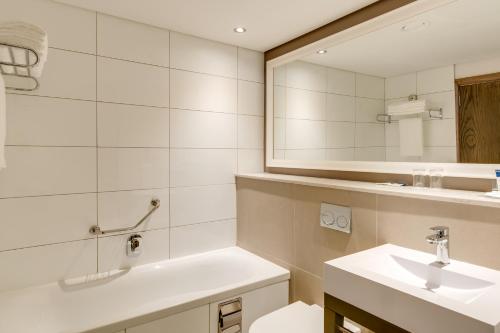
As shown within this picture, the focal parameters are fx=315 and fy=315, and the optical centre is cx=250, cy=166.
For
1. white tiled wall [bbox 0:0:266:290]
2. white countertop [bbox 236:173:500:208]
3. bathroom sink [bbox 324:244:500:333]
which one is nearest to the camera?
bathroom sink [bbox 324:244:500:333]

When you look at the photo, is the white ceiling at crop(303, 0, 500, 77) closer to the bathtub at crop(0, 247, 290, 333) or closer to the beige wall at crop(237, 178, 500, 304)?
the beige wall at crop(237, 178, 500, 304)

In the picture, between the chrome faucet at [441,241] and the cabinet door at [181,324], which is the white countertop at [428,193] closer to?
the chrome faucet at [441,241]

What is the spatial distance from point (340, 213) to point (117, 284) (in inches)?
56.0

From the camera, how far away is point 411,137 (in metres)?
1.70

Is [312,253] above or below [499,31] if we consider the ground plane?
below

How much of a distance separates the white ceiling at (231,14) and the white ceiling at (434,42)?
0.24 meters

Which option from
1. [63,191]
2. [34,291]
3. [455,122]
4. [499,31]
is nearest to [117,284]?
[34,291]

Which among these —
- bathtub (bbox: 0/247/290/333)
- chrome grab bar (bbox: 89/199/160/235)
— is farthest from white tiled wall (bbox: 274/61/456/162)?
chrome grab bar (bbox: 89/199/160/235)

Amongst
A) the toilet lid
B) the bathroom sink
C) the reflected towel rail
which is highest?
the reflected towel rail

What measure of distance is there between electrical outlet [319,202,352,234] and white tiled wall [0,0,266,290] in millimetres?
925

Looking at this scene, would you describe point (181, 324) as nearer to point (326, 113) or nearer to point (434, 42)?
point (326, 113)

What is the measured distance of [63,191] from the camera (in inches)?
73.2

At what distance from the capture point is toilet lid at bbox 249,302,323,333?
151cm

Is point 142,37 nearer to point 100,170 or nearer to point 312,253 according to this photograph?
point 100,170
